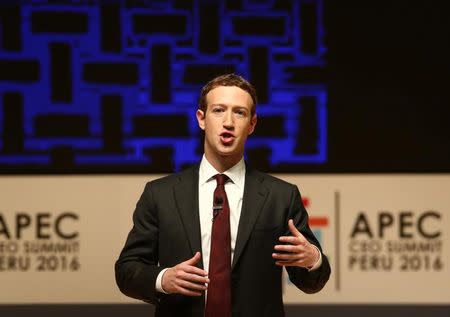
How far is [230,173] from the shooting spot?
6.61 feet

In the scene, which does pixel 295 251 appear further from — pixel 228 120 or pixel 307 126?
pixel 307 126

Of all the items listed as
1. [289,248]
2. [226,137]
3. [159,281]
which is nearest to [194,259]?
[159,281]

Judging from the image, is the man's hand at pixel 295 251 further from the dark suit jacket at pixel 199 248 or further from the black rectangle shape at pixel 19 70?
the black rectangle shape at pixel 19 70

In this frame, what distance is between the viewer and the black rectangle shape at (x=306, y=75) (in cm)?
401

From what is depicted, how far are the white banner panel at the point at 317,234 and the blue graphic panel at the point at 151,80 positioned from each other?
174 millimetres

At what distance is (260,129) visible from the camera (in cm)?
402

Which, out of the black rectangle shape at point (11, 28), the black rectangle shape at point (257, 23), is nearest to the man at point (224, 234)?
the black rectangle shape at point (257, 23)

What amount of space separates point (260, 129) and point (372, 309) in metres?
1.16

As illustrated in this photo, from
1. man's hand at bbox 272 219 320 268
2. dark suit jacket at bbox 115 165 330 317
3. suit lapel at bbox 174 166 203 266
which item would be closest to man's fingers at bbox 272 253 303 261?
man's hand at bbox 272 219 320 268

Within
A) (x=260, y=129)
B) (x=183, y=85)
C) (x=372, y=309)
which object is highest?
(x=183, y=85)

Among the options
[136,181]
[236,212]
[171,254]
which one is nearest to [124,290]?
[171,254]

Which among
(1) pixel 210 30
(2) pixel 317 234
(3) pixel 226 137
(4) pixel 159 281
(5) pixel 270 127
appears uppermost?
(1) pixel 210 30

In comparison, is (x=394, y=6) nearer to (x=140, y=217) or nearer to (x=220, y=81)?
(x=220, y=81)

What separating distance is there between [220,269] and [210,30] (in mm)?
2374
